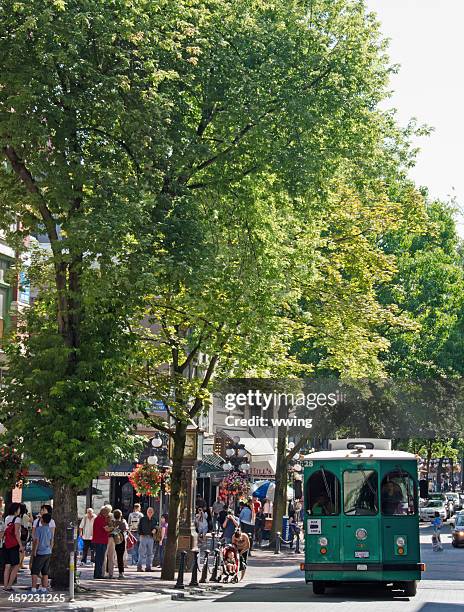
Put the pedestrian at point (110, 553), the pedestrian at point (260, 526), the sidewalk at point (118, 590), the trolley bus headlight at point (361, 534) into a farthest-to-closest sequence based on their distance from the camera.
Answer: the pedestrian at point (260, 526)
the pedestrian at point (110, 553)
the trolley bus headlight at point (361, 534)
the sidewalk at point (118, 590)

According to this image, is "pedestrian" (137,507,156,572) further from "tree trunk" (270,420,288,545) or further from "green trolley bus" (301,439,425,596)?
"tree trunk" (270,420,288,545)

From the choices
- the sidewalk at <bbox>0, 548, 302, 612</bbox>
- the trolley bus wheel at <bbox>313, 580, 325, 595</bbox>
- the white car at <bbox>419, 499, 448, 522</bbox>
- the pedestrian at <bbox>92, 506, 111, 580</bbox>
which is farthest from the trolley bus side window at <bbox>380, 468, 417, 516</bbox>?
the white car at <bbox>419, 499, 448, 522</bbox>

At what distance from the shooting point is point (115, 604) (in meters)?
23.8

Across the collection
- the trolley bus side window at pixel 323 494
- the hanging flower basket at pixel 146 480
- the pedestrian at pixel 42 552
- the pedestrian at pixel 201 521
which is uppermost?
the hanging flower basket at pixel 146 480

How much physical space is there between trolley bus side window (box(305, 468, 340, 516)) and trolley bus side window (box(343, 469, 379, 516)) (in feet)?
0.69

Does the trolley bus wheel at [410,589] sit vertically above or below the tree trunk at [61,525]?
below

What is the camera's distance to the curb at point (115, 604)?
22.3 m

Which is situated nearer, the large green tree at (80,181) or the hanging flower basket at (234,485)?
the large green tree at (80,181)

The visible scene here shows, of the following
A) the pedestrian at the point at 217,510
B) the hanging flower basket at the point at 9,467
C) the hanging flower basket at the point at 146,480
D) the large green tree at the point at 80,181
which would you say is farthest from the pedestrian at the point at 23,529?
the pedestrian at the point at 217,510

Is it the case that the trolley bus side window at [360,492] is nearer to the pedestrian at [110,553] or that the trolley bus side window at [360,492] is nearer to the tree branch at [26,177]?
the pedestrian at [110,553]

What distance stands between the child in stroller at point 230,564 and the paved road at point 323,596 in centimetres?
52

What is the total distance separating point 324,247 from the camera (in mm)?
40375

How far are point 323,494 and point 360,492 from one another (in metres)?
0.83

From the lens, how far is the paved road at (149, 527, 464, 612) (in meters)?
23.9
